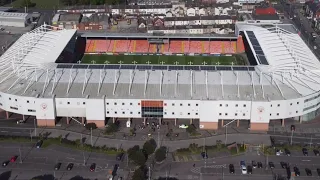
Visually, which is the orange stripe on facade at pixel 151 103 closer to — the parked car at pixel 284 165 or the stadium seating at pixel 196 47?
the parked car at pixel 284 165

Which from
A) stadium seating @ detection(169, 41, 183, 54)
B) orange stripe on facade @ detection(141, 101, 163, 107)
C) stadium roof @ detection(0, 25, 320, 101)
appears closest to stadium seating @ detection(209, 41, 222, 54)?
stadium seating @ detection(169, 41, 183, 54)

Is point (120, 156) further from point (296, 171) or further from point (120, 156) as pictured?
point (296, 171)

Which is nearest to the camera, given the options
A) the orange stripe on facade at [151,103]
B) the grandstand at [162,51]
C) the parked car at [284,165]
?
the parked car at [284,165]

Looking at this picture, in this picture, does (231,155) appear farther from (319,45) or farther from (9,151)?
(319,45)

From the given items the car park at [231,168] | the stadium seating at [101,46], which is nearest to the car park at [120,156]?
the car park at [231,168]

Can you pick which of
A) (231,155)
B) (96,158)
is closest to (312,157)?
(231,155)

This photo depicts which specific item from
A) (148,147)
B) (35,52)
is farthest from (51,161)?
(35,52)
